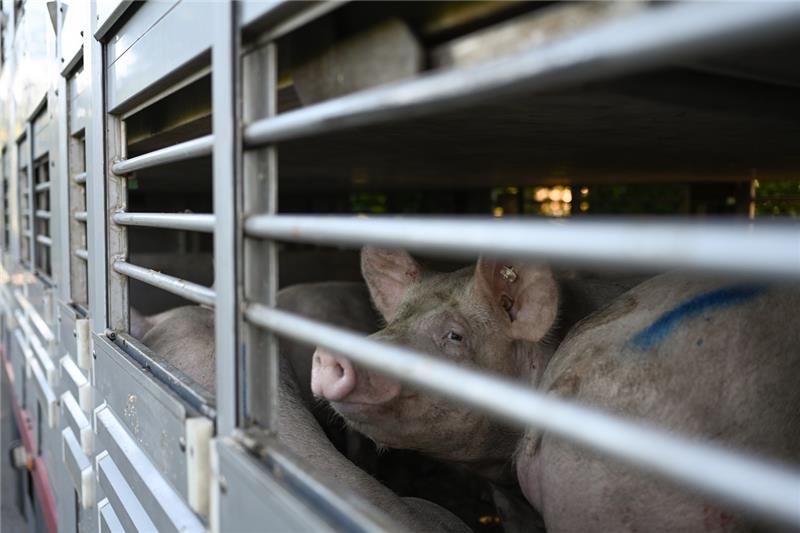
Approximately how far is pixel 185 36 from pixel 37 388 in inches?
160

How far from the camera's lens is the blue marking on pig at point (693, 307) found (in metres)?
1.71

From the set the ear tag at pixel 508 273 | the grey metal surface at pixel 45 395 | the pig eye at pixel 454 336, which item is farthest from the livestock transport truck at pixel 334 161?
the pig eye at pixel 454 336

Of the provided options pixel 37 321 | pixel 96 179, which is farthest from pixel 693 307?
pixel 37 321

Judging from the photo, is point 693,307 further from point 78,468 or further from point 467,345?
point 78,468

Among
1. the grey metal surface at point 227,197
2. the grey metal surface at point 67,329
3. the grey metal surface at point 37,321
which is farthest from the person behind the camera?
the grey metal surface at point 37,321

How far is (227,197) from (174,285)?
51cm

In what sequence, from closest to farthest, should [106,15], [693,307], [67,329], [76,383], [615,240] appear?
[615,240] < [693,307] < [106,15] < [76,383] < [67,329]

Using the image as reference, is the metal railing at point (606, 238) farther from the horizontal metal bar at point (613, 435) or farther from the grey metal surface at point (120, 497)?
the grey metal surface at point (120, 497)

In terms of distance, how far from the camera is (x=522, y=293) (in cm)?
242

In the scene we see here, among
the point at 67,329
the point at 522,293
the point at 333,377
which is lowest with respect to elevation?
the point at 67,329

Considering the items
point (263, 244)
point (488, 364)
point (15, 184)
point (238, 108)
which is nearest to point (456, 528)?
point (488, 364)

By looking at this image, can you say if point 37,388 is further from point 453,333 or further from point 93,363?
point 453,333

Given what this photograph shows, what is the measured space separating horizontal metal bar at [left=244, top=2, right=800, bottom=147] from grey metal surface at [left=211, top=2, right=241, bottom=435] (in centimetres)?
42

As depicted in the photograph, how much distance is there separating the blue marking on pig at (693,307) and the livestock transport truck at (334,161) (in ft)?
0.68
